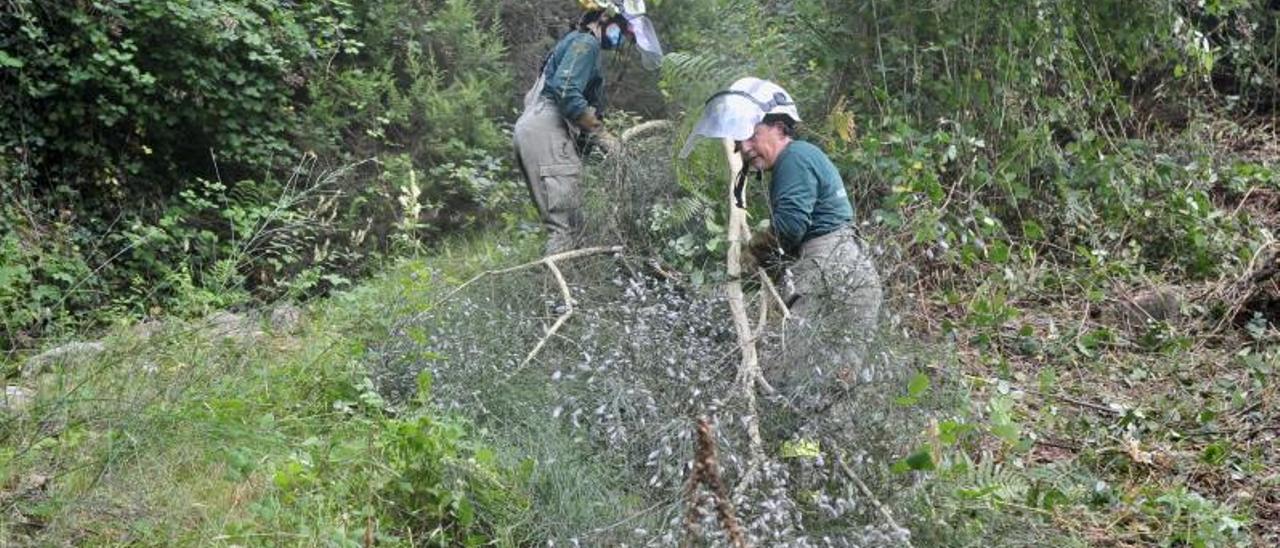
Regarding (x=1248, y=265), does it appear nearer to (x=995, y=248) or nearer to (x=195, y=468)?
(x=995, y=248)

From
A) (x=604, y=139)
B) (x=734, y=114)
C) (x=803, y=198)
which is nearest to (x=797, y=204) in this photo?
(x=803, y=198)

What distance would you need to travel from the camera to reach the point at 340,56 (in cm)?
1053

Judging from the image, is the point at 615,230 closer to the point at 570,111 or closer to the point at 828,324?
the point at 570,111

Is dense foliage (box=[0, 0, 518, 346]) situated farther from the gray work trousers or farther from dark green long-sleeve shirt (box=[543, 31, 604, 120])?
dark green long-sleeve shirt (box=[543, 31, 604, 120])

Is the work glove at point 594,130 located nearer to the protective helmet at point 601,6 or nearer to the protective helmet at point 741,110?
the protective helmet at point 601,6

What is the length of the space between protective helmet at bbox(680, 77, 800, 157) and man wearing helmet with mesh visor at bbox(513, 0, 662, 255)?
1.02 m

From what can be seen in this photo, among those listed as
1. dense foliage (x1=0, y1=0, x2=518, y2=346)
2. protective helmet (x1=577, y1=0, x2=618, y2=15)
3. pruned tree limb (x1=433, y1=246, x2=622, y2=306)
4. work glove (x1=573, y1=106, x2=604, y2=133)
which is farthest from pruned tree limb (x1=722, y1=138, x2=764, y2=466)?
dense foliage (x1=0, y1=0, x2=518, y2=346)

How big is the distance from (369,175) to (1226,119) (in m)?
5.91

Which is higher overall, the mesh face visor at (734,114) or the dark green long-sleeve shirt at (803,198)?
the mesh face visor at (734,114)

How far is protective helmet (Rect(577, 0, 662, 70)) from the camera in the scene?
7246 millimetres

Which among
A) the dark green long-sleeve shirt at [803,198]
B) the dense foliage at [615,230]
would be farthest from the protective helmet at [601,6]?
the dark green long-sleeve shirt at [803,198]

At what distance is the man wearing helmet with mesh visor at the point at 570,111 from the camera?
7145mm

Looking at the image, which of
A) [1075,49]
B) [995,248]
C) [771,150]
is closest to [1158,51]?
[1075,49]

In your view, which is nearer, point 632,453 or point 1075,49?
point 632,453
